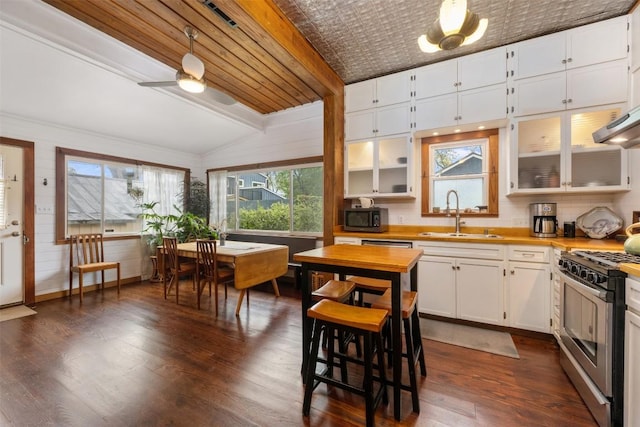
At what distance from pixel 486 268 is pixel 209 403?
8.68 ft

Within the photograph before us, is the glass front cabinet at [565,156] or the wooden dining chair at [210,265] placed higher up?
the glass front cabinet at [565,156]

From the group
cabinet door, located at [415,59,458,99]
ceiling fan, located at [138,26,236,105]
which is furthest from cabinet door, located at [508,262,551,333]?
ceiling fan, located at [138,26,236,105]

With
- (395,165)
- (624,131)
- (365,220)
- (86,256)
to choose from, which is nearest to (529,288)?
(624,131)

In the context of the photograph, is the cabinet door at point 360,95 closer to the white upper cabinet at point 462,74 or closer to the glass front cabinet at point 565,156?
the white upper cabinet at point 462,74

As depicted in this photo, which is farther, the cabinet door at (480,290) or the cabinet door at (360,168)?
the cabinet door at (360,168)

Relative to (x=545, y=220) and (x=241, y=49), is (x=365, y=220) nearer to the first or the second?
(x=545, y=220)

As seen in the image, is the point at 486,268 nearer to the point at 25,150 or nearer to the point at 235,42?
the point at 235,42

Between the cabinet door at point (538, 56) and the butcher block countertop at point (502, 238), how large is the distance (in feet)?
5.44

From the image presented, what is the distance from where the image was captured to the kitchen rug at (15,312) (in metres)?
3.09

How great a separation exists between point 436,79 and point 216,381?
372 centimetres

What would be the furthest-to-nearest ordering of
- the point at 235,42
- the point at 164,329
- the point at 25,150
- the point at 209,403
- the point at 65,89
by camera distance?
the point at 25,150, the point at 65,89, the point at 164,329, the point at 235,42, the point at 209,403

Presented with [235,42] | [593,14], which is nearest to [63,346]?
[235,42]

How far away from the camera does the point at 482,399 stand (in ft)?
5.72

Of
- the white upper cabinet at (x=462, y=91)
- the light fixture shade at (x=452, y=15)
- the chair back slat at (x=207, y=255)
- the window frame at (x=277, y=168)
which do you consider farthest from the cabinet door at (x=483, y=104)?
the chair back slat at (x=207, y=255)
